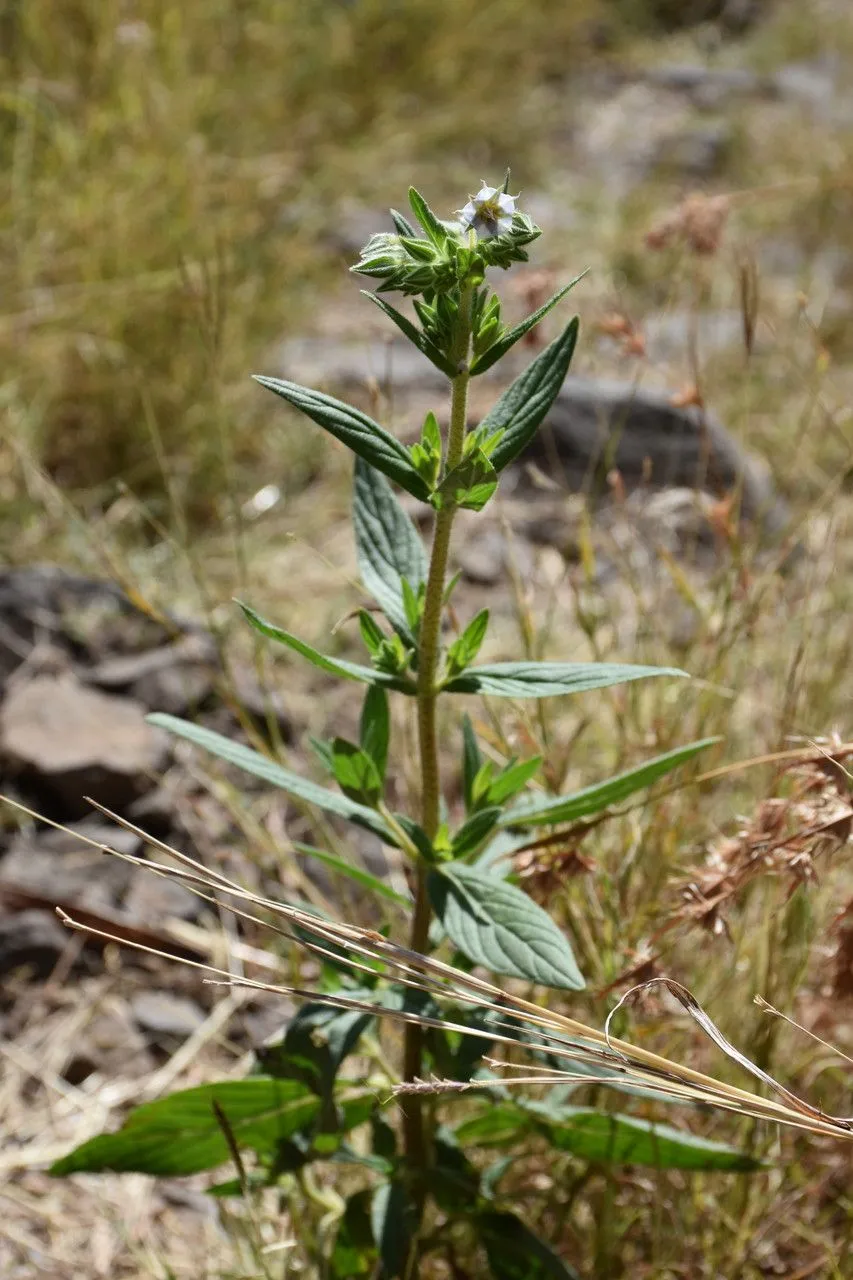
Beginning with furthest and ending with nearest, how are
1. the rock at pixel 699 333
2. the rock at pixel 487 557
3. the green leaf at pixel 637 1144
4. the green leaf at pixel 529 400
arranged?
1. the rock at pixel 699 333
2. the rock at pixel 487 557
3. the green leaf at pixel 637 1144
4. the green leaf at pixel 529 400

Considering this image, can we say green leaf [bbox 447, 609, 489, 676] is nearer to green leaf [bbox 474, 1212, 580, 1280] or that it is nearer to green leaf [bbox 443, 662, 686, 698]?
green leaf [bbox 443, 662, 686, 698]

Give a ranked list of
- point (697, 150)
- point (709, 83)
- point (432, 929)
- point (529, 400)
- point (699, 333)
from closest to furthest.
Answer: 1. point (529, 400)
2. point (432, 929)
3. point (699, 333)
4. point (697, 150)
5. point (709, 83)

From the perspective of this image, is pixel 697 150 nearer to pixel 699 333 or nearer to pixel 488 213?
pixel 699 333

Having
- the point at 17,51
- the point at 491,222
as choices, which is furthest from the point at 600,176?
the point at 491,222

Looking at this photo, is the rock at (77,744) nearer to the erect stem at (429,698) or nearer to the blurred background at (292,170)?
the blurred background at (292,170)

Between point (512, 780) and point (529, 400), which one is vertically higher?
point (529, 400)

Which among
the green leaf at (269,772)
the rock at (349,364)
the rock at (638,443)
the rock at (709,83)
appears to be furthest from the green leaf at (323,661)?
the rock at (709,83)

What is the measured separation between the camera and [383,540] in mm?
1247

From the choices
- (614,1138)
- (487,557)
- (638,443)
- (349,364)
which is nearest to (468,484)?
(614,1138)

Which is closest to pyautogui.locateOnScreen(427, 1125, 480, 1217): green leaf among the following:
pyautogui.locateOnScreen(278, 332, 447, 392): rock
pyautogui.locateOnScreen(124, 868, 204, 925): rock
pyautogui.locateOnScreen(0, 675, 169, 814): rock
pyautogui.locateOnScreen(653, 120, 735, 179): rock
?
pyautogui.locateOnScreen(124, 868, 204, 925): rock

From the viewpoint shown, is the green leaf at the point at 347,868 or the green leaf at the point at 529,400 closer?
the green leaf at the point at 529,400

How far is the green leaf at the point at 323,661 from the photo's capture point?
3.33 feet

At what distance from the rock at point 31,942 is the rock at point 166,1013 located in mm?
143

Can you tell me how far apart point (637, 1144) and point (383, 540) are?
0.65 metres
